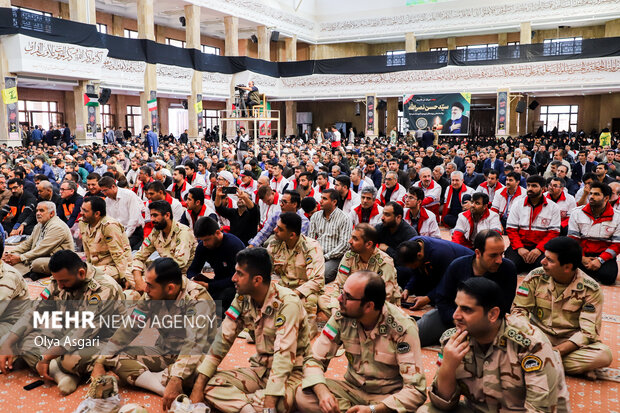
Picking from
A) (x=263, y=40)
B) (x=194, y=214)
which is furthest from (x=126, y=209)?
(x=263, y=40)

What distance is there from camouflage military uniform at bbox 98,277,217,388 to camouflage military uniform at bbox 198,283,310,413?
218mm

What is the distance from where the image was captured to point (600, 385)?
2908mm

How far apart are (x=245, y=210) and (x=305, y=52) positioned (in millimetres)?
23199

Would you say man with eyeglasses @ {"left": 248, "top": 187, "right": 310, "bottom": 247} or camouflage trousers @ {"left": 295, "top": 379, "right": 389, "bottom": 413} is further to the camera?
man with eyeglasses @ {"left": 248, "top": 187, "right": 310, "bottom": 247}

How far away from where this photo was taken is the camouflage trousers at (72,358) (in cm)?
286

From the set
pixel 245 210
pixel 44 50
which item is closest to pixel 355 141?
pixel 44 50

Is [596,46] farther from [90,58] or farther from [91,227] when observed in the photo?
[91,227]

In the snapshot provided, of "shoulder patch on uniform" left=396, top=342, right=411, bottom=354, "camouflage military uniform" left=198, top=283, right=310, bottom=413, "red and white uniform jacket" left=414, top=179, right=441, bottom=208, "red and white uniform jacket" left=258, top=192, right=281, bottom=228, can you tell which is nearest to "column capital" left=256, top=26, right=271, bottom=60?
"red and white uniform jacket" left=414, top=179, right=441, bottom=208

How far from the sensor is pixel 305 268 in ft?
12.3

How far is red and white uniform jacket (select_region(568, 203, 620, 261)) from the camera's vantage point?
4.66 metres

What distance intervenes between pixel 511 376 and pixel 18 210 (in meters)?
6.62

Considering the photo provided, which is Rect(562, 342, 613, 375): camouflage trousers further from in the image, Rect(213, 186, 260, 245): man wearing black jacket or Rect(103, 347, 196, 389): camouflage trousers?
Rect(213, 186, 260, 245): man wearing black jacket

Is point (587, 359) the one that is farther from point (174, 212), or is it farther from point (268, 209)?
point (174, 212)

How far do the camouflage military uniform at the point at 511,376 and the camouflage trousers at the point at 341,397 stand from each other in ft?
0.78
